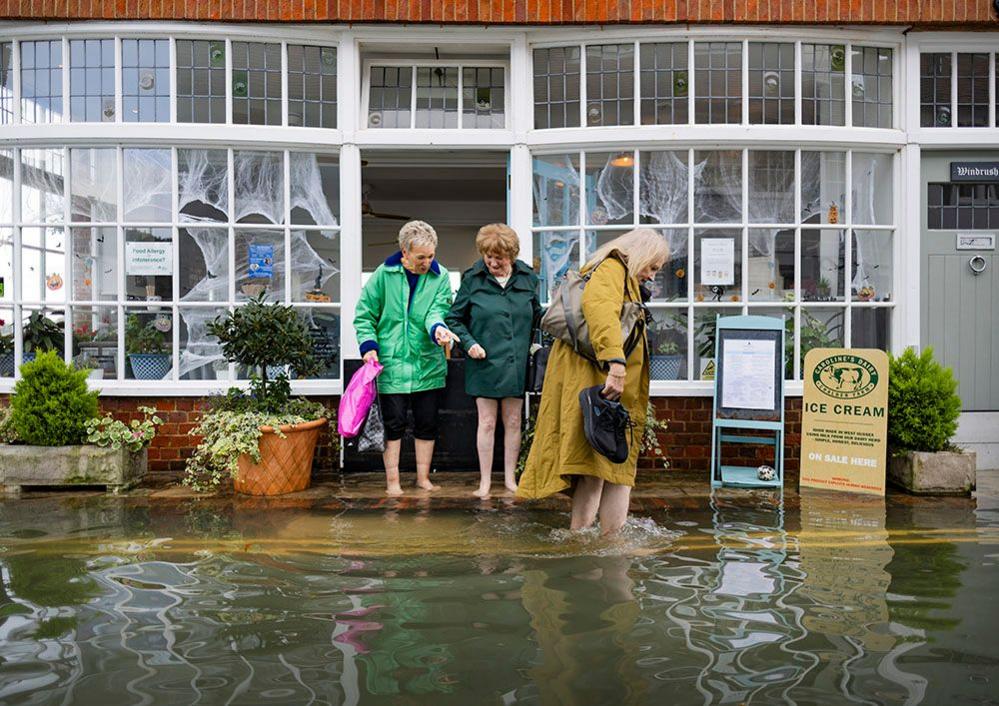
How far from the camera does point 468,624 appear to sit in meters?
3.77

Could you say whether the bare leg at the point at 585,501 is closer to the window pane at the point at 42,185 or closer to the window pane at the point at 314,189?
the window pane at the point at 314,189

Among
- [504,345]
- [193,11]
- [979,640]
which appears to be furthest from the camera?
[193,11]

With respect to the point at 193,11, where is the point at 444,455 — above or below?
below

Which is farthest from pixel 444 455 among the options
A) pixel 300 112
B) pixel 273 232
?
pixel 300 112

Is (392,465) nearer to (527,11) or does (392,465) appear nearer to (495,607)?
(495,607)

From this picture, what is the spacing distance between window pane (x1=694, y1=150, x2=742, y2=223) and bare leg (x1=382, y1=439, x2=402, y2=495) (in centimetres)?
299

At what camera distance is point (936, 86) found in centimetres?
747

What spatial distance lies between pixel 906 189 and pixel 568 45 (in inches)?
114

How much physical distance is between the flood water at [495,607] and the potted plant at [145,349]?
1.58 m

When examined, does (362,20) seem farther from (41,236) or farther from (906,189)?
(906,189)

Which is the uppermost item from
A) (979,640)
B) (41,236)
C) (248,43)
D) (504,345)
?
(248,43)

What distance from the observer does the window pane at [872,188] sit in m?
7.50

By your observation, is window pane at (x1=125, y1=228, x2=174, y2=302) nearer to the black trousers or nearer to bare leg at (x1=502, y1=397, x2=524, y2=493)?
the black trousers

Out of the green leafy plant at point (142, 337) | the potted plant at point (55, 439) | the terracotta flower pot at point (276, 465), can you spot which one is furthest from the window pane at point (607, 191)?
the potted plant at point (55, 439)
